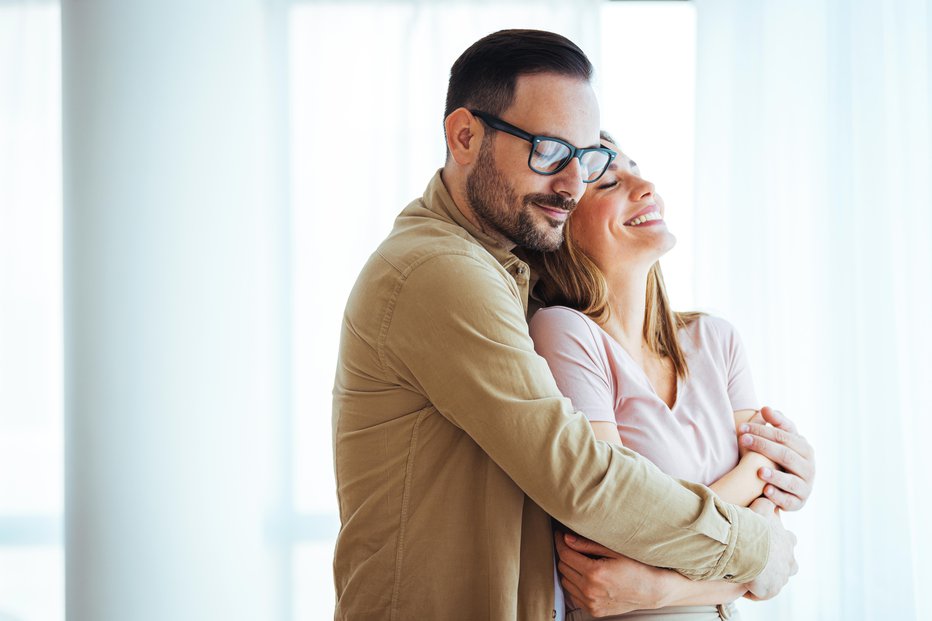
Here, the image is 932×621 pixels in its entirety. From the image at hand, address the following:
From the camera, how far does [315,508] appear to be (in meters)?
3.11

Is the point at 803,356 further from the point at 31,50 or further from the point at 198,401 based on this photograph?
the point at 31,50

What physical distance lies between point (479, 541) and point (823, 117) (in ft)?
8.51

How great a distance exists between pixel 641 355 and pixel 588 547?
53 centimetres

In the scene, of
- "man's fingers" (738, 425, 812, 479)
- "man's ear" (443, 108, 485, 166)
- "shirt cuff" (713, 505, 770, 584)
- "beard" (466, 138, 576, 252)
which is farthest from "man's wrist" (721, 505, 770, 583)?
"man's ear" (443, 108, 485, 166)

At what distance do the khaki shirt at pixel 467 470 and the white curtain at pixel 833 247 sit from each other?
1.86 meters

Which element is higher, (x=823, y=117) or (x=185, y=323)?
(x=823, y=117)

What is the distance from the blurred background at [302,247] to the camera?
3.06 metres

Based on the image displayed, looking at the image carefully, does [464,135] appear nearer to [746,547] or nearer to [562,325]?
[562,325]

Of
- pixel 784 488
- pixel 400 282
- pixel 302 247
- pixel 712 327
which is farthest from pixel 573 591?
pixel 302 247

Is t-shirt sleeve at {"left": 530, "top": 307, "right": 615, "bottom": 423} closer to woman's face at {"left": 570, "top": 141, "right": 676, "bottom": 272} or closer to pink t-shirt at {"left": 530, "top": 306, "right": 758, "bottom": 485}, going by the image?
pink t-shirt at {"left": 530, "top": 306, "right": 758, "bottom": 485}

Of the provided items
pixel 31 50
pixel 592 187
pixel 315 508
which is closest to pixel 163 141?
pixel 31 50

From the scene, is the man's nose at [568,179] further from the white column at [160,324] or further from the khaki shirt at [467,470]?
the white column at [160,324]

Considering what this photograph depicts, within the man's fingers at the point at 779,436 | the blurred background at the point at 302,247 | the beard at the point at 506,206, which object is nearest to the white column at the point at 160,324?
the blurred background at the point at 302,247

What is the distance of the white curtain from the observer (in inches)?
121
